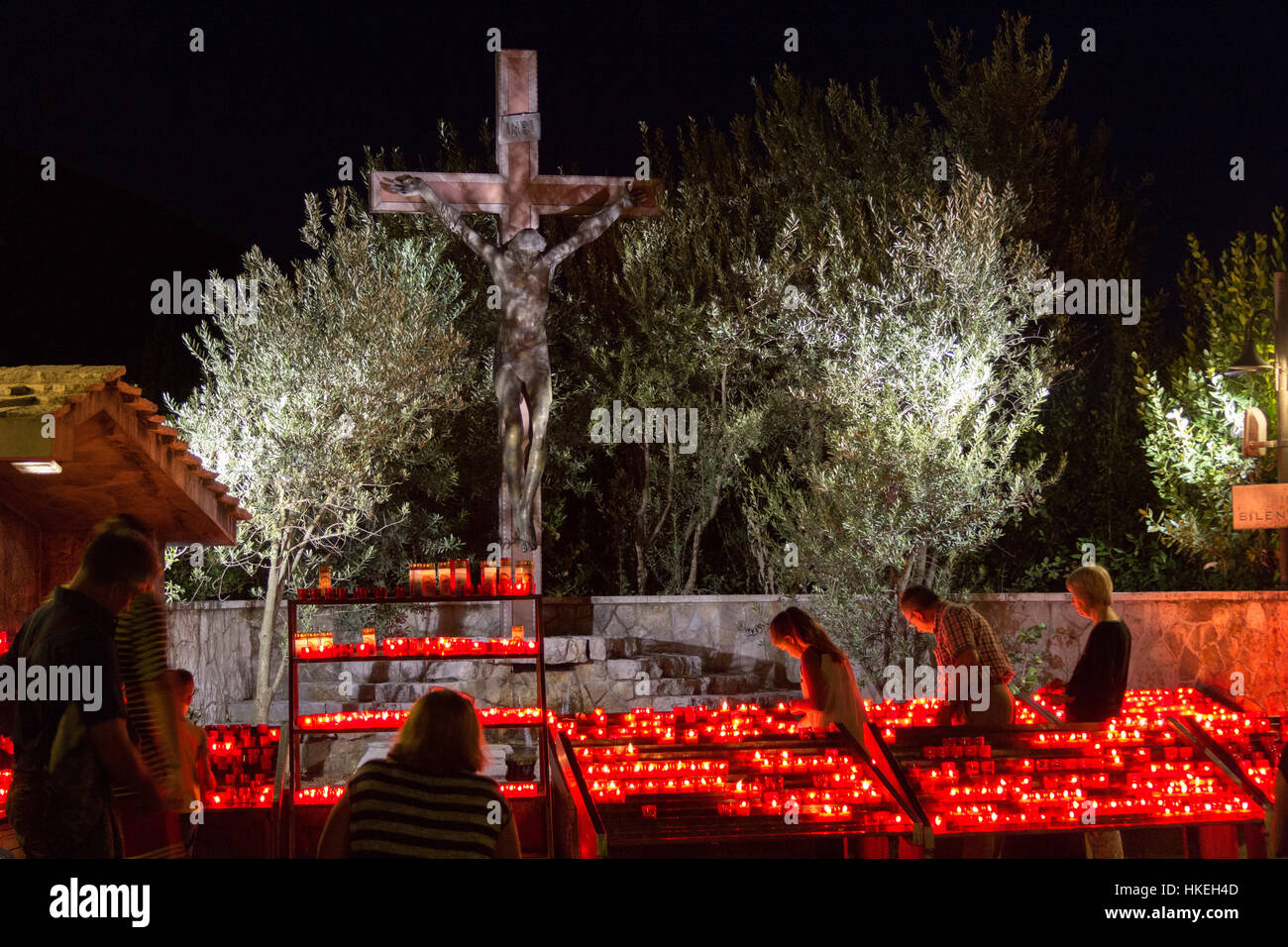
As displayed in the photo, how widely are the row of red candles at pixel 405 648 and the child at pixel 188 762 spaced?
1287mm

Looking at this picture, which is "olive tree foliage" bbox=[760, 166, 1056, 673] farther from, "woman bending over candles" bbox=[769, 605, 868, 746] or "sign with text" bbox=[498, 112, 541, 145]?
"woman bending over candles" bbox=[769, 605, 868, 746]

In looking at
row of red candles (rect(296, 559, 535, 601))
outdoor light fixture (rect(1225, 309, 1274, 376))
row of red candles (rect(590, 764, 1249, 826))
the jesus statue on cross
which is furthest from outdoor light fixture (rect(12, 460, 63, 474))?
outdoor light fixture (rect(1225, 309, 1274, 376))

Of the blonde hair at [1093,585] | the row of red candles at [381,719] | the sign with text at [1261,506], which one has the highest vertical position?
the sign with text at [1261,506]

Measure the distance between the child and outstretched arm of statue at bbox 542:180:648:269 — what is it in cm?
617

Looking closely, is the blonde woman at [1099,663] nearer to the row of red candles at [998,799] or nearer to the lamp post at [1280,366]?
the row of red candles at [998,799]

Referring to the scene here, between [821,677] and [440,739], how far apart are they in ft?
7.54

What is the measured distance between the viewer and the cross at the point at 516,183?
1091 centimetres

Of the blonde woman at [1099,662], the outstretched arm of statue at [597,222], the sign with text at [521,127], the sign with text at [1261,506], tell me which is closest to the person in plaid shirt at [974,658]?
the blonde woman at [1099,662]

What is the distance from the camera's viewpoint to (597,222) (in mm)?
10797

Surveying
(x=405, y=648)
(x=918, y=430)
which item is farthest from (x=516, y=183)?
(x=405, y=648)
